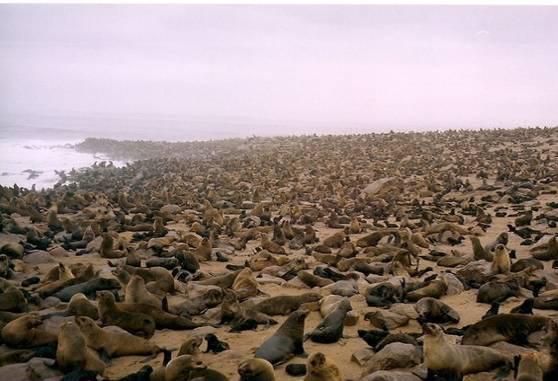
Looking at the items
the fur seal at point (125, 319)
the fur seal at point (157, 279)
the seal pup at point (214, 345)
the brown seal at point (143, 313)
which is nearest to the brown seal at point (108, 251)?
the fur seal at point (157, 279)

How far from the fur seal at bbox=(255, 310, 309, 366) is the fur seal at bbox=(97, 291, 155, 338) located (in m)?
1.37

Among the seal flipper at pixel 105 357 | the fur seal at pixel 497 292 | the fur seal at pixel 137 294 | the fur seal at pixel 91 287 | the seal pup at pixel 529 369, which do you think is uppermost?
the seal pup at pixel 529 369

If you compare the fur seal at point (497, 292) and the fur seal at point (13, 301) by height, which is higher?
the fur seal at point (497, 292)

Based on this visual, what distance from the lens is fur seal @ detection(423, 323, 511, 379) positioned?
415cm

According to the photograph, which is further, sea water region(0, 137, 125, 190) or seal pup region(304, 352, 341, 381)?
sea water region(0, 137, 125, 190)

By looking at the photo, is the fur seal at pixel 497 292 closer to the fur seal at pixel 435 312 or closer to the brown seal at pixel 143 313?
the fur seal at pixel 435 312

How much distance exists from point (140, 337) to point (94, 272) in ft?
9.32

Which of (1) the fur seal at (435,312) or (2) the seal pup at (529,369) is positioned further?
(1) the fur seal at (435,312)

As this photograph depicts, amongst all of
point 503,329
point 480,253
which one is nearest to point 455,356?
point 503,329

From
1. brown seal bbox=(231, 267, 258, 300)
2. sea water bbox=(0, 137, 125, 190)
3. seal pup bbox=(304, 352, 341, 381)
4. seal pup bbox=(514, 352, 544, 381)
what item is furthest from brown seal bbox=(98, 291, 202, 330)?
sea water bbox=(0, 137, 125, 190)

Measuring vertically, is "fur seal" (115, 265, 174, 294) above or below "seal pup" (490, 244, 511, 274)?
below

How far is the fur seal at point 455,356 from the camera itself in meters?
4.15

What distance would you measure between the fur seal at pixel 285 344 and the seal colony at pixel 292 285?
0.04 ft

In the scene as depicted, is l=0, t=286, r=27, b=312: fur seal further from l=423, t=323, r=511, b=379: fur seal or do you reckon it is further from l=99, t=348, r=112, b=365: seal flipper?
l=423, t=323, r=511, b=379: fur seal
